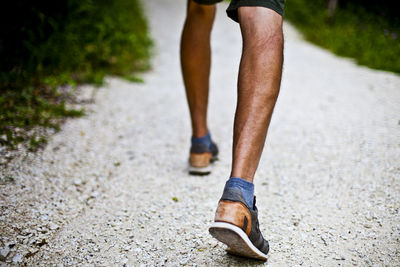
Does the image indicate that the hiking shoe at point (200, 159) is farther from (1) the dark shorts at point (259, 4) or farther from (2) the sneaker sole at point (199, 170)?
(1) the dark shorts at point (259, 4)

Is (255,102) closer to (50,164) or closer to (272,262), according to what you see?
(272,262)

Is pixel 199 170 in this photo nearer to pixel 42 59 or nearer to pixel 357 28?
pixel 42 59

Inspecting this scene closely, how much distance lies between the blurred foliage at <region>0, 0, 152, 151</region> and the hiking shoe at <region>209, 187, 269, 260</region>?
1.51 metres

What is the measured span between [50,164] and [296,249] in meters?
1.43

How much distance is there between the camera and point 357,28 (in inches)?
245

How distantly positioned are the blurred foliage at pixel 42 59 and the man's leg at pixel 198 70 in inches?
41.3

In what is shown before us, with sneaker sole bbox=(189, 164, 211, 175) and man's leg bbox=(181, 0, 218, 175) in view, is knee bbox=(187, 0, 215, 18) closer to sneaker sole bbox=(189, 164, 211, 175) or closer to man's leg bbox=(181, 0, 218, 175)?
man's leg bbox=(181, 0, 218, 175)

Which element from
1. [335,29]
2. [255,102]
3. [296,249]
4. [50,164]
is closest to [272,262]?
[296,249]

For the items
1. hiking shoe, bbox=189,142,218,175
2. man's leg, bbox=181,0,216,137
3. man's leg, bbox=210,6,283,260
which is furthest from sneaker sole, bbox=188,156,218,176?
man's leg, bbox=210,6,283,260

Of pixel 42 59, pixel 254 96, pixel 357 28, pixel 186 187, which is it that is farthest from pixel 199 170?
pixel 357 28

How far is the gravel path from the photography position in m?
1.23

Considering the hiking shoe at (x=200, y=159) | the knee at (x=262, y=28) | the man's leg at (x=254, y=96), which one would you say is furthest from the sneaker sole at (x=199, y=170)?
the knee at (x=262, y=28)

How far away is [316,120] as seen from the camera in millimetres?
2637

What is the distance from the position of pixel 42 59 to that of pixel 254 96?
7.59 feet
